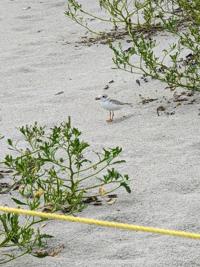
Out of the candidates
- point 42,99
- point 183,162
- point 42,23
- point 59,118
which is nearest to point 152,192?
point 183,162

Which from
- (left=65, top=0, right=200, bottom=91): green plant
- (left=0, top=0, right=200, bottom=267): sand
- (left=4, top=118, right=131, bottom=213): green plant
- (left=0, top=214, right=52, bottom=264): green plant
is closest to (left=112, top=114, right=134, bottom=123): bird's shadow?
(left=0, top=0, right=200, bottom=267): sand

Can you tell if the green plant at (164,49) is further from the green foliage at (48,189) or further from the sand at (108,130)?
the green foliage at (48,189)

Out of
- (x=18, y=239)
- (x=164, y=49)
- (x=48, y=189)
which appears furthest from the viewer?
(x=164, y=49)

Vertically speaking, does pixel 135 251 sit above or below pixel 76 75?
below

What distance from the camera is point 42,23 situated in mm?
8438

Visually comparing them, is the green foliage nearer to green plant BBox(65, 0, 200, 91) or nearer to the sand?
the sand

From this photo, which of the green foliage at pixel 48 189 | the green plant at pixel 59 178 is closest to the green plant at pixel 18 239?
the green foliage at pixel 48 189

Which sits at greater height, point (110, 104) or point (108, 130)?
point (110, 104)

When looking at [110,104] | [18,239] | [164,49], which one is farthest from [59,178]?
[164,49]

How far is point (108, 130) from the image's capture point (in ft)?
15.3

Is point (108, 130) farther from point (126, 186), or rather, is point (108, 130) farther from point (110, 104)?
point (126, 186)

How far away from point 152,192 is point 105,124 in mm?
1347

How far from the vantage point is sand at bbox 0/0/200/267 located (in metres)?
2.96

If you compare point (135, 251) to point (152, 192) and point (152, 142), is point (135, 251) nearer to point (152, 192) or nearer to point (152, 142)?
point (152, 192)
